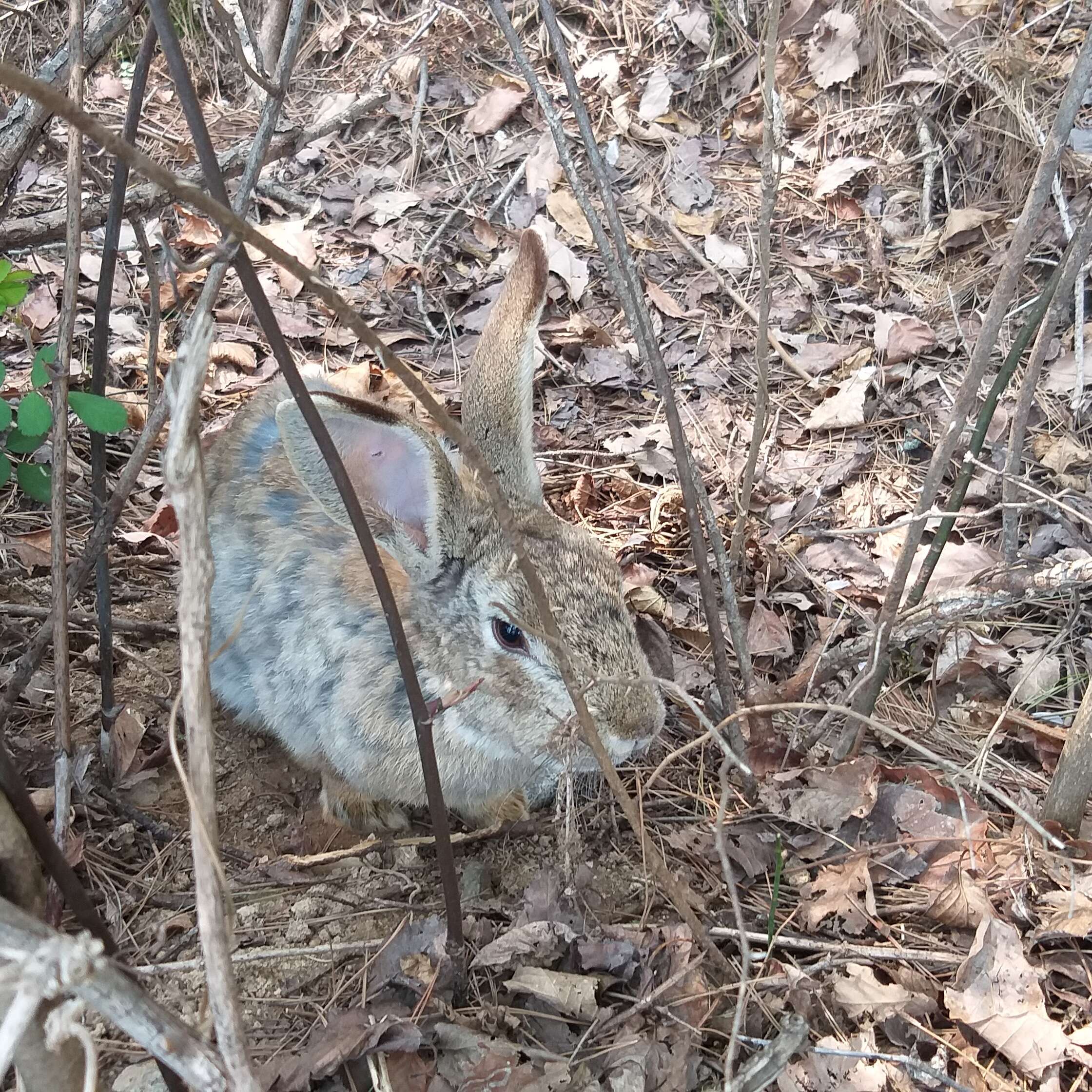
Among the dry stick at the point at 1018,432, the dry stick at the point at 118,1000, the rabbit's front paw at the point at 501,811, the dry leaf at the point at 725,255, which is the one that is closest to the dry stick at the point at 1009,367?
the dry stick at the point at 1018,432

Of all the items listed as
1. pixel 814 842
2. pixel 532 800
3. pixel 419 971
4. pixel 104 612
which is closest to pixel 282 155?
pixel 104 612

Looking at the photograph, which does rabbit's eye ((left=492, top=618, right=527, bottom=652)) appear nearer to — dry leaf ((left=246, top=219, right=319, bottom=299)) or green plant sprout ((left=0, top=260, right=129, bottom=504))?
green plant sprout ((left=0, top=260, right=129, bottom=504))

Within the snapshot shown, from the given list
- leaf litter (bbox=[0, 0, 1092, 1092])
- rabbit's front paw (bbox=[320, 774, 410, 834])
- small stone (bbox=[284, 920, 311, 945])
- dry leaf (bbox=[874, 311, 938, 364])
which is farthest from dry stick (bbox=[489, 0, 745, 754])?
dry leaf (bbox=[874, 311, 938, 364])

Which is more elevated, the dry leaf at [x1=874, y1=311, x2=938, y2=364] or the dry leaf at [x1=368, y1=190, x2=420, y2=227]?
the dry leaf at [x1=368, y1=190, x2=420, y2=227]

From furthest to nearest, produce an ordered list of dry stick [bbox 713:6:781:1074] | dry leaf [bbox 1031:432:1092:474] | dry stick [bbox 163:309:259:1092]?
dry leaf [bbox 1031:432:1092:474]
dry stick [bbox 713:6:781:1074]
dry stick [bbox 163:309:259:1092]

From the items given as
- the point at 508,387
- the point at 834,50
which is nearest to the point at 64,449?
the point at 508,387

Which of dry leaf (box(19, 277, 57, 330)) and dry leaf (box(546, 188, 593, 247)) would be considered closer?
dry leaf (box(19, 277, 57, 330))

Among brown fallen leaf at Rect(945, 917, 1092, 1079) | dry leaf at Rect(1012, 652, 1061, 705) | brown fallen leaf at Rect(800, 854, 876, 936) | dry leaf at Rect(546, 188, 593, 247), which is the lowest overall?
brown fallen leaf at Rect(945, 917, 1092, 1079)
